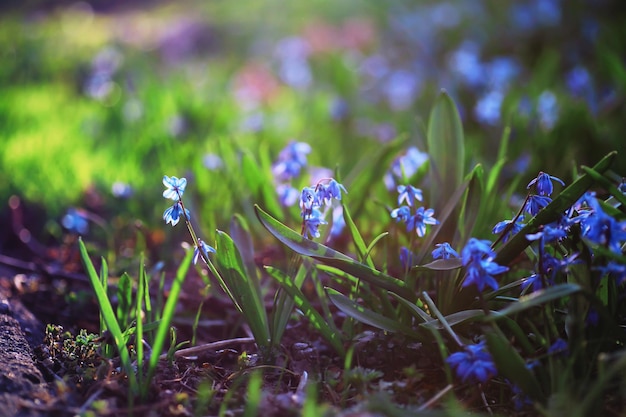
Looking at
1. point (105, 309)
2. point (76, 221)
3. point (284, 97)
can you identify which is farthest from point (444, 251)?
point (284, 97)

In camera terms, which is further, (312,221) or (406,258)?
(406,258)

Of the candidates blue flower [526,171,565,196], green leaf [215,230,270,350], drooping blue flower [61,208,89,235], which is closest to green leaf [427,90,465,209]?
blue flower [526,171,565,196]

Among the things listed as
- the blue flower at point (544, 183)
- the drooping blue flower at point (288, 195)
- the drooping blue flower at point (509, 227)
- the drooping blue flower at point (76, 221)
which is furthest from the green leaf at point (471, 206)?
the drooping blue flower at point (76, 221)

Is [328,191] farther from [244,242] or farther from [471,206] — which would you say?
[471,206]

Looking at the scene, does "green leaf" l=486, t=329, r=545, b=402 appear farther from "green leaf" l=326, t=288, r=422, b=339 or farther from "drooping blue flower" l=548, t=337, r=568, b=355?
"green leaf" l=326, t=288, r=422, b=339

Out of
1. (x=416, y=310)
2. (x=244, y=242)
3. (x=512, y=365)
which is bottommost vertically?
(x=512, y=365)

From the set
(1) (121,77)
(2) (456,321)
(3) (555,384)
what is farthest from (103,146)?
(3) (555,384)

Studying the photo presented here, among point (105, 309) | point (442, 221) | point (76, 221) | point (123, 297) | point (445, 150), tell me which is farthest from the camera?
point (76, 221)
